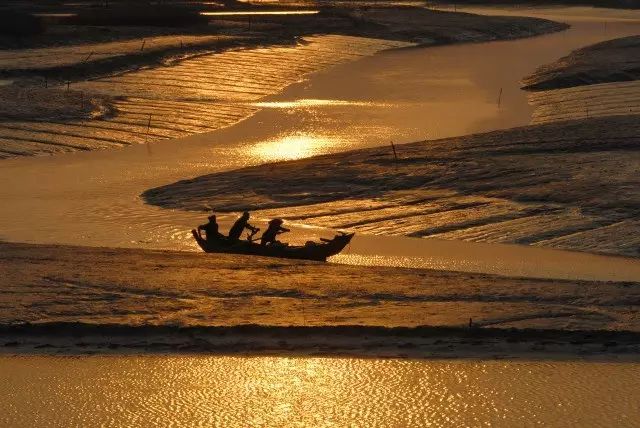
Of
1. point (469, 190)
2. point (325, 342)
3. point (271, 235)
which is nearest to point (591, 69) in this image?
point (469, 190)

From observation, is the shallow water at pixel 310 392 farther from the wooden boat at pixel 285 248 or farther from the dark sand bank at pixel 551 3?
the dark sand bank at pixel 551 3

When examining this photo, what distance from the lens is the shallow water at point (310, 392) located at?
10.1 metres

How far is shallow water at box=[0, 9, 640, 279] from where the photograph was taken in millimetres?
17141

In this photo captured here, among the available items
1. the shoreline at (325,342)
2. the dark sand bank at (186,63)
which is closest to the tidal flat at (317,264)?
the shoreline at (325,342)

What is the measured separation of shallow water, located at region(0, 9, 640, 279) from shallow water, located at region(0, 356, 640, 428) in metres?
4.32

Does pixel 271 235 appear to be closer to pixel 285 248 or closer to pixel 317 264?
pixel 285 248

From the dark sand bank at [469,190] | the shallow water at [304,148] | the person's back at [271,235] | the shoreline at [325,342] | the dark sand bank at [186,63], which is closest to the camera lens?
the shoreline at [325,342]

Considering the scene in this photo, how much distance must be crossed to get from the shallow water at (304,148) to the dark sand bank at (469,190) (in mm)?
815

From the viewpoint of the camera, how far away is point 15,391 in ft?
35.3

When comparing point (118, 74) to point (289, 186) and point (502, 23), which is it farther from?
point (502, 23)

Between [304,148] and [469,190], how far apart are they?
662cm

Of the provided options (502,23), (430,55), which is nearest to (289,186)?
(430,55)

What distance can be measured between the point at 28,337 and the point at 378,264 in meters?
5.38

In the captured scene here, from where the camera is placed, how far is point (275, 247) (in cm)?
1565
